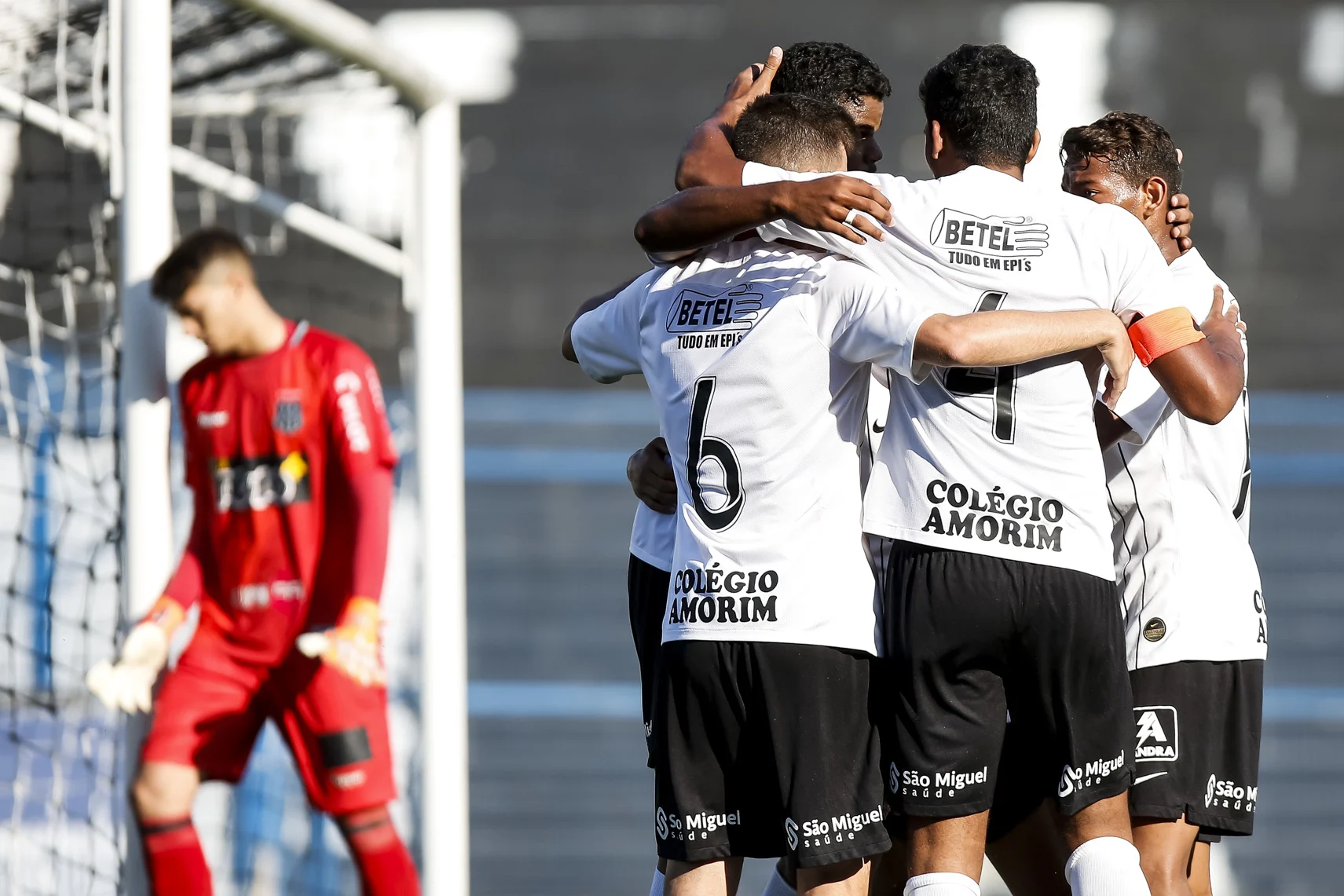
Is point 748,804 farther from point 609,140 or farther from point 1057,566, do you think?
point 609,140

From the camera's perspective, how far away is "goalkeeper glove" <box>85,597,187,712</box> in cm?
355

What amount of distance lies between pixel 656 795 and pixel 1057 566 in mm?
826

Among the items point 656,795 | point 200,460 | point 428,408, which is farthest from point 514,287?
point 656,795

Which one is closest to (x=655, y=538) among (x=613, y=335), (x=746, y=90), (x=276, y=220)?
(x=613, y=335)

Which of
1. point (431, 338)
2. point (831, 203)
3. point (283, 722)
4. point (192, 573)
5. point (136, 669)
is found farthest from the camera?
point (431, 338)

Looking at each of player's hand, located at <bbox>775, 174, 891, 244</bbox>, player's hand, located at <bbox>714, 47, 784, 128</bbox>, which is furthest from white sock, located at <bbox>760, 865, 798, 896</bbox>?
player's hand, located at <bbox>714, 47, 784, 128</bbox>

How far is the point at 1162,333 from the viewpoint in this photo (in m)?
2.54

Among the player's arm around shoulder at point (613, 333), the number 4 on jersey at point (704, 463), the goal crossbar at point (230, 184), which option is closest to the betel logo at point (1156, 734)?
the number 4 on jersey at point (704, 463)

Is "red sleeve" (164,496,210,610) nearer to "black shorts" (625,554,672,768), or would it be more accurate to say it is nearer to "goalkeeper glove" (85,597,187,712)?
"goalkeeper glove" (85,597,187,712)

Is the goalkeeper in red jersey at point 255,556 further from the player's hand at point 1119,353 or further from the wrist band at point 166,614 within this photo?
the player's hand at point 1119,353

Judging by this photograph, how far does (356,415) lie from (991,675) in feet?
6.12

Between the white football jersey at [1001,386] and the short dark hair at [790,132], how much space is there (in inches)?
2.9

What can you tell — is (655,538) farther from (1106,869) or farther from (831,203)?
(1106,869)

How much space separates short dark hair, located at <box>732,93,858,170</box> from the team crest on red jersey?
149 centimetres
